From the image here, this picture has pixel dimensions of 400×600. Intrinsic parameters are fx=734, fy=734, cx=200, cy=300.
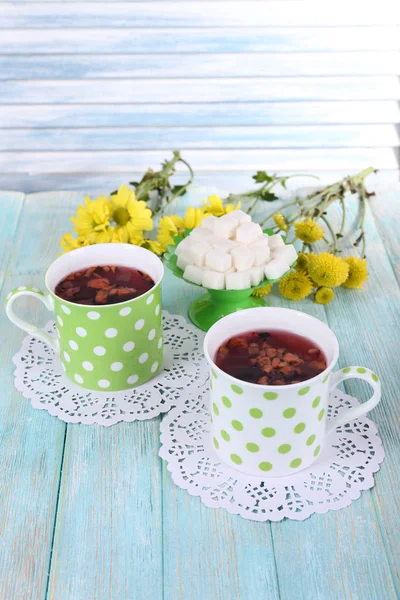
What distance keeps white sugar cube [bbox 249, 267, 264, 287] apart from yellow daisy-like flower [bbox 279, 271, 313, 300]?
5.3 inches

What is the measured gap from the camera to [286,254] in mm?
1041

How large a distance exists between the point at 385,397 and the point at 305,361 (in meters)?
0.19

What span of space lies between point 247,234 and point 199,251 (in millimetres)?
73

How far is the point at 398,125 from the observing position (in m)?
2.14

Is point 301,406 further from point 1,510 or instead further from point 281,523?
point 1,510

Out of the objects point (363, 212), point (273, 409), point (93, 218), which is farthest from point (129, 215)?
point (273, 409)

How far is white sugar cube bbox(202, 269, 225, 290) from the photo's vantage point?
3.32 ft

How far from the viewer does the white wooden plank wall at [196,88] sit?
189cm

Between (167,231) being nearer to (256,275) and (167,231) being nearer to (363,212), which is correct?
(256,275)

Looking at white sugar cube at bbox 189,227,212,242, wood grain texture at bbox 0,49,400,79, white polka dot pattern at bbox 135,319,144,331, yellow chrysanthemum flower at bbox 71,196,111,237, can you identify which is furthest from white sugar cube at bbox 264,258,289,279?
wood grain texture at bbox 0,49,400,79

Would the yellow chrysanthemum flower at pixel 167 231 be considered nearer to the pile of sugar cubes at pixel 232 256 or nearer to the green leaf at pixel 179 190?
the pile of sugar cubes at pixel 232 256

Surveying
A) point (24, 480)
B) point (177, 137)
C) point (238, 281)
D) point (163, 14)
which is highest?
point (163, 14)

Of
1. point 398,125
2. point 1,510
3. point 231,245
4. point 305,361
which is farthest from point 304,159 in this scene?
point 1,510

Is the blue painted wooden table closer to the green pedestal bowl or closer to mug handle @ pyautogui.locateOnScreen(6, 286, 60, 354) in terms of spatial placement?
mug handle @ pyautogui.locateOnScreen(6, 286, 60, 354)
